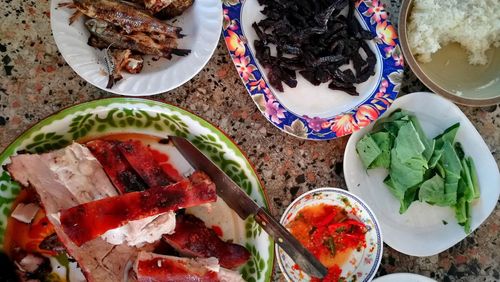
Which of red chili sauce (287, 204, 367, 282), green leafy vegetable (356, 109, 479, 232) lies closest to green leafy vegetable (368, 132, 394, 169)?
green leafy vegetable (356, 109, 479, 232)

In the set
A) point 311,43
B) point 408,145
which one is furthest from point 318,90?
point 408,145

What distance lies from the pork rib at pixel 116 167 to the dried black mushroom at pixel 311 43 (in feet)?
2.17

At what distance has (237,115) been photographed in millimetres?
2184

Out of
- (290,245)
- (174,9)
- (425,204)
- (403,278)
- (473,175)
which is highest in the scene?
(174,9)

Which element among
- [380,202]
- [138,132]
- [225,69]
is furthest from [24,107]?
[380,202]

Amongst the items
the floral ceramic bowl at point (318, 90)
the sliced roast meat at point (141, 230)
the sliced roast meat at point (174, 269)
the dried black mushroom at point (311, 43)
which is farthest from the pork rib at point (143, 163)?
the dried black mushroom at point (311, 43)

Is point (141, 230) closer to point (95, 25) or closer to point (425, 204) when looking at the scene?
point (95, 25)

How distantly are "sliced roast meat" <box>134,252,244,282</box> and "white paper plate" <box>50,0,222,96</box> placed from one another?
60 centimetres

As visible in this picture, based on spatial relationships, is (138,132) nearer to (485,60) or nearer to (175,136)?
(175,136)

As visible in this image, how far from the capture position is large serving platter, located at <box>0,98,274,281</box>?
1848mm

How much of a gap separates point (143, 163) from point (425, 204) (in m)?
1.25

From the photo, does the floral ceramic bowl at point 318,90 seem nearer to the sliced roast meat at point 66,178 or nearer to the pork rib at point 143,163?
the pork rib at point 143,163

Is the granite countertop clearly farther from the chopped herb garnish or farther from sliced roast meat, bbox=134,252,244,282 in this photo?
sliced roast meat, bbox=134,252,244,282

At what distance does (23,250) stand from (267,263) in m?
0.89
